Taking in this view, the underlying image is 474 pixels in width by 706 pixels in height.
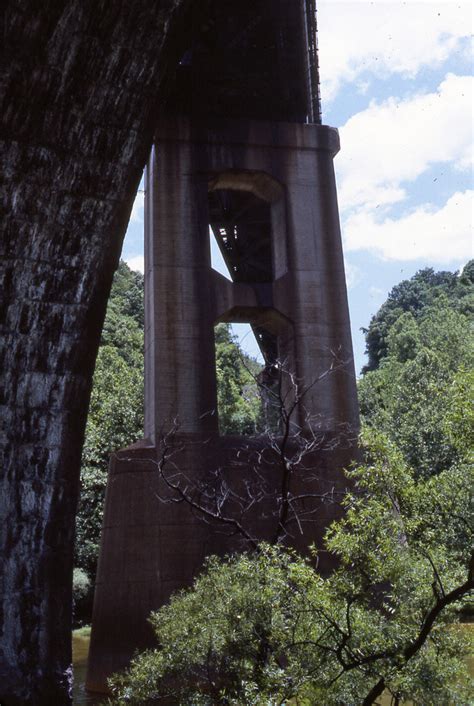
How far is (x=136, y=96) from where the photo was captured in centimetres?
388

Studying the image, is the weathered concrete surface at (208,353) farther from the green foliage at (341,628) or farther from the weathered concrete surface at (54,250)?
the weathered concrete surface at (54,250)

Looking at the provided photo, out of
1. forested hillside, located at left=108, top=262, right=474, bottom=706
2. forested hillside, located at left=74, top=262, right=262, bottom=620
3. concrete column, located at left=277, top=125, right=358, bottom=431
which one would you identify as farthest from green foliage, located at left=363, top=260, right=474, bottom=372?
forested hillside, located at left=108, top=262, right=474, bottom=706

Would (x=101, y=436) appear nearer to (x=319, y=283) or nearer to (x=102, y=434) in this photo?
(x=102, y=434)

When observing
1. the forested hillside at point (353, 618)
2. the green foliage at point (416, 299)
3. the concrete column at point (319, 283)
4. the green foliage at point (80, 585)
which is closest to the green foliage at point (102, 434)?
the green foliage at point (80, 585)

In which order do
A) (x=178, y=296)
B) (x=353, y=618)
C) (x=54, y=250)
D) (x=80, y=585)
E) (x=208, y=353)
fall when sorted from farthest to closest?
(x=80, y=585) → (x=178, y=296) → (x=208, y=353) → (x=353, y=618) → (x=54, y=250)

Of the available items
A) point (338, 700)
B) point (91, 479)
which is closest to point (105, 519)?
point (338, 700)

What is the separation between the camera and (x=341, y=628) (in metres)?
7.32

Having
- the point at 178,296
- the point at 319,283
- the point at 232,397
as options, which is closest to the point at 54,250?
the point at 178,296

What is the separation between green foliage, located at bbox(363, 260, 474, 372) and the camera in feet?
216

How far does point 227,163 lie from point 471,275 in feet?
213

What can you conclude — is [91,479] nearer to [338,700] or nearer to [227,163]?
[227,163]

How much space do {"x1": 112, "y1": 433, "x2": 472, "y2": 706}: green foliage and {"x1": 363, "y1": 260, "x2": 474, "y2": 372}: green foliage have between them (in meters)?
55.3

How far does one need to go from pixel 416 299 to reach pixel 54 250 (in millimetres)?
77850

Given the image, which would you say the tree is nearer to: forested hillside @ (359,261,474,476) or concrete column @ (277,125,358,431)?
forested hillside @ (359,261,474,476)
